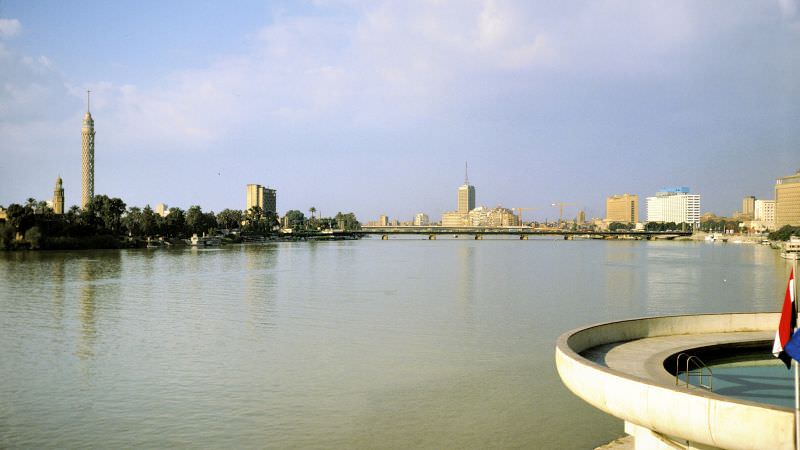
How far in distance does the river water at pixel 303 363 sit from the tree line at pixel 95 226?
168ft

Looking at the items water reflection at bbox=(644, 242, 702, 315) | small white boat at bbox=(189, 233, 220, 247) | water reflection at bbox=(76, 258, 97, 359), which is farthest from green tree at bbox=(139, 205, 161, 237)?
water reflection at bbox=(644, 242, 702, 315)

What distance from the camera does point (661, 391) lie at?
8.34 m

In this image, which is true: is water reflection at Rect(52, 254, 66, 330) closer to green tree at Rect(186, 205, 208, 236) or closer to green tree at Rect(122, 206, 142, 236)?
green tree at Rect(122, 206, 142, 236)

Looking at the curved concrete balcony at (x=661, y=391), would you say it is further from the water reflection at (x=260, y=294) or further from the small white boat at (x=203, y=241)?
the small white boat at (x=203, y=241)

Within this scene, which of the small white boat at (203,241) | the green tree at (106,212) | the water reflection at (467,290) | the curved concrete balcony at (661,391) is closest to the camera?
the curved concrete balcony at (661,391)

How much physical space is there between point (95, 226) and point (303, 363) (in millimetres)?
99460

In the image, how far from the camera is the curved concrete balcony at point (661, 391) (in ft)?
24.9

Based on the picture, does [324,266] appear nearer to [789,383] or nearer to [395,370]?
[395,370]

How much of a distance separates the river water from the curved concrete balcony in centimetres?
232

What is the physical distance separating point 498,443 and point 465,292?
102ft

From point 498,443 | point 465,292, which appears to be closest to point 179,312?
point 465,292

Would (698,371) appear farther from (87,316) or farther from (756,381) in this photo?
(87,316)

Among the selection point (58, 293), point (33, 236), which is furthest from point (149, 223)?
point (58, 293)

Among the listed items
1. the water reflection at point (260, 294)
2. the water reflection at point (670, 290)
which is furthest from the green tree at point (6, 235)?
the water reflection at point (670, 290)
